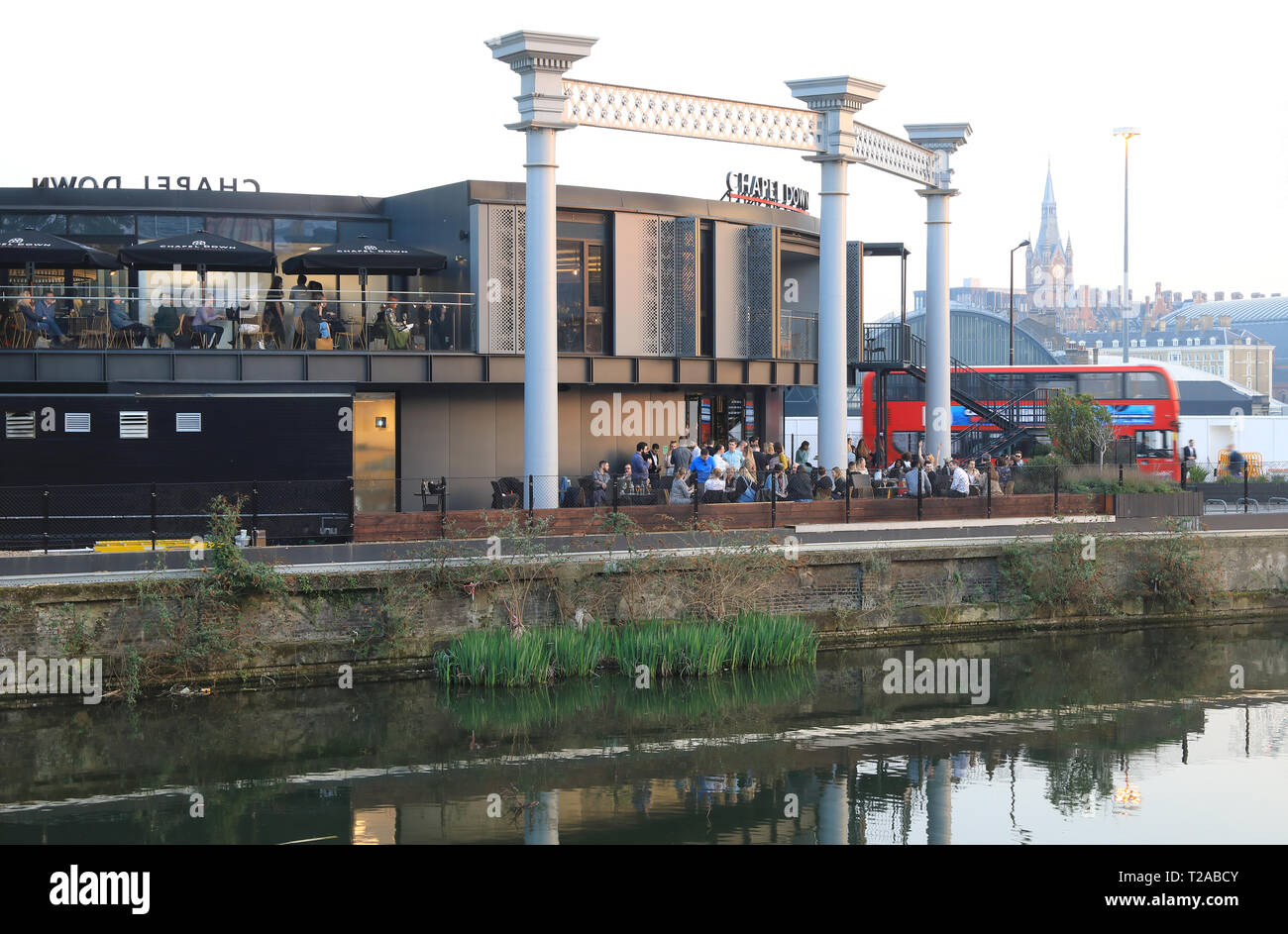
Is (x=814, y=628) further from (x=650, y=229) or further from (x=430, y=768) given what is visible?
(x=650, y=229)

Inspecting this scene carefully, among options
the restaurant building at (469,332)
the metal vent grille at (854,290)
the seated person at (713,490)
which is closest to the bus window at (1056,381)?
the metal vent grille at (854,290)

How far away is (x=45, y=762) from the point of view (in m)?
15.8

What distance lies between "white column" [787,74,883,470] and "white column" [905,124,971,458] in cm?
457

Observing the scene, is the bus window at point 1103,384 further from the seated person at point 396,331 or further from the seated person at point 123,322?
the seated person at point 123,322

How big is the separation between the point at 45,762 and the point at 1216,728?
14342mm

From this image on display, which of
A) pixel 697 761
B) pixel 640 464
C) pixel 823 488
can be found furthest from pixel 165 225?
pixel 697 761

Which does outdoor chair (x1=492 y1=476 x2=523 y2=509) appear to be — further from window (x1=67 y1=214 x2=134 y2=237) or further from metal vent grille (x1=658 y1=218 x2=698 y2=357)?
window (x1=67 y1=214 x2=134 y2=237)

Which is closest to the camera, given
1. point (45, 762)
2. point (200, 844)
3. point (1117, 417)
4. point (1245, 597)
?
point (200, 844)

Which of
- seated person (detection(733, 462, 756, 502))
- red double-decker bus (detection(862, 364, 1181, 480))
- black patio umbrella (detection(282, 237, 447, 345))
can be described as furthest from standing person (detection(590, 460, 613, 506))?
red double-decker bus (detection(862, 364, 1181, 480))

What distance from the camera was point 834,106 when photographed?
26.3 metres

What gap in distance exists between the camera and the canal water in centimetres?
1380

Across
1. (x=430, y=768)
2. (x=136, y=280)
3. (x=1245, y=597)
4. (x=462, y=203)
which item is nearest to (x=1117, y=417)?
(x=1245, y=597)

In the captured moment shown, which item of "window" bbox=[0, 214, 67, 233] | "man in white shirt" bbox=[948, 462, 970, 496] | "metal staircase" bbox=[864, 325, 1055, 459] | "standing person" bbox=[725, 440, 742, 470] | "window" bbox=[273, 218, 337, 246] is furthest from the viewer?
"metal staircase" bbox=[864, 325, 1055, 459]

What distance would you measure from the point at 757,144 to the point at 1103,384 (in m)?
20.5
